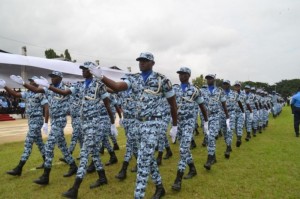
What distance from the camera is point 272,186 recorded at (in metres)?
6.17

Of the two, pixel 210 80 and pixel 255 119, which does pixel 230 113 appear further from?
pixel 255 119

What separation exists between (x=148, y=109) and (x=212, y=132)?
353 centimetres

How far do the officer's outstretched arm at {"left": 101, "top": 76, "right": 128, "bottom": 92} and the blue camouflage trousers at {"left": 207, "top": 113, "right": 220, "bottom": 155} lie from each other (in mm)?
3933

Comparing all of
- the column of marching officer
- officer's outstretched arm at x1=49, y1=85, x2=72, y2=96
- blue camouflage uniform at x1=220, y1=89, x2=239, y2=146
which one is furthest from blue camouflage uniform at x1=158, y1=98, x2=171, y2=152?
blue camouflage uniform at x1=220, y1=89, x2=239, y2=146

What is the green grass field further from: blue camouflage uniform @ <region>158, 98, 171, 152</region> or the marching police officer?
the marching police officer

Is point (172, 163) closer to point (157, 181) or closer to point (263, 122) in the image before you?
point (157, 181)

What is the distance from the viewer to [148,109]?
4723 millimetres

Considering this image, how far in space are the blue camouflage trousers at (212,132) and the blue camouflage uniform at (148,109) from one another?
127 inches

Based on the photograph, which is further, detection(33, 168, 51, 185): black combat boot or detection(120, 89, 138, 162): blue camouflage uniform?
detection(120, 89, 138, 162): blue camouflage uniform

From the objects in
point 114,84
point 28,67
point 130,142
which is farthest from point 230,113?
point 28,67

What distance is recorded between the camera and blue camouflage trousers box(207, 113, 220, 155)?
7715 millimetres

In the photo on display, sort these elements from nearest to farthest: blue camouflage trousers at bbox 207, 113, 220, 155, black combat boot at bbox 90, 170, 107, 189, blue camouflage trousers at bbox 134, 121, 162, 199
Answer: blue camouflage trousers at bbox 134, 121, 162, 199, black combat boot at bbox 90, 170, 107, 189, blue camouflage trousers at bbox 207, 113, 220, 155

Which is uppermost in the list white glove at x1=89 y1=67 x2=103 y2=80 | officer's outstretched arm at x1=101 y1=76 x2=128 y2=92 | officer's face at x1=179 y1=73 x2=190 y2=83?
officer's face at x1=179 y1=73 x2=190 y2=83

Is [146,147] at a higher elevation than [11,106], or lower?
lower
